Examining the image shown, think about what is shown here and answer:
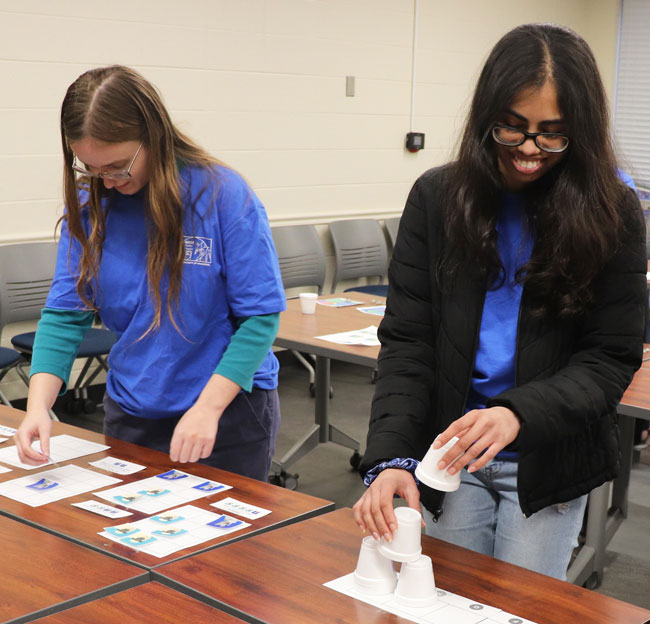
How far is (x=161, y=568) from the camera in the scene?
1.41m

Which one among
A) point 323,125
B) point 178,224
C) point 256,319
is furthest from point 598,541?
point 323,125

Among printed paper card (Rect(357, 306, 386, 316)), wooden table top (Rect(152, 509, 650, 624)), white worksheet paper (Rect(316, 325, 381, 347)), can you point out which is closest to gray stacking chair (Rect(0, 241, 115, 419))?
printed paper card (Rect(357, 306, 386, 316))

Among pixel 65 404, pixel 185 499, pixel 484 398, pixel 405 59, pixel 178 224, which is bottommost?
pixel 65 404

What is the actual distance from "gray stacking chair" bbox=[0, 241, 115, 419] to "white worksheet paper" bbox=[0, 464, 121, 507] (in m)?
2.52

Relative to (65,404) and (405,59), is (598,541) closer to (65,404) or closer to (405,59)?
(65,404)

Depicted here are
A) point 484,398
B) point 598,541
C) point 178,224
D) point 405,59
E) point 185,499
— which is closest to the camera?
point 484,398

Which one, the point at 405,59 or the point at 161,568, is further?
the point at 405,59

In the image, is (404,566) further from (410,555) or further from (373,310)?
(373,310)

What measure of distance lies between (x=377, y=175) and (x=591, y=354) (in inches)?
196

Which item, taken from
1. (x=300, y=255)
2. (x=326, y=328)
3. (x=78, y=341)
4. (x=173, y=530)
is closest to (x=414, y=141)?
(x=300, y=255)

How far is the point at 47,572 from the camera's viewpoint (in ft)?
4.56

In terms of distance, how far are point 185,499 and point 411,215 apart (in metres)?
0.67

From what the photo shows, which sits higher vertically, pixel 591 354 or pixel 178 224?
pixel 178 224

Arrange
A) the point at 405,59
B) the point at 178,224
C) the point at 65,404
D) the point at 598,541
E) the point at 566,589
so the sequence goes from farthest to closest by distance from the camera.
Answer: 1. the point at 405,59
2. the point at 65,404
3. the point at 598,541
4. the point at 178,224
5. the point at 566,589
